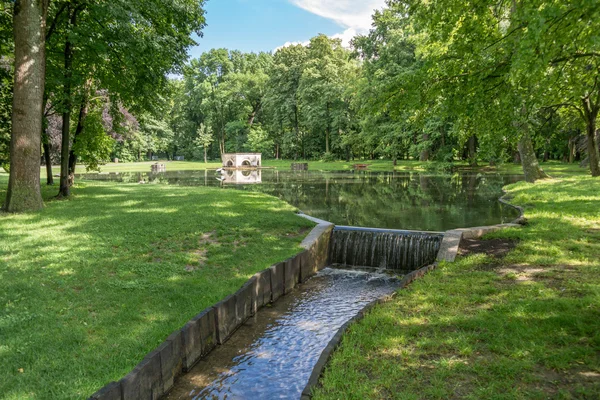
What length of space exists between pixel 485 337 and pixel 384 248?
5.54 meters

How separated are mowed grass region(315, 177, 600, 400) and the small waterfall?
1869 mm

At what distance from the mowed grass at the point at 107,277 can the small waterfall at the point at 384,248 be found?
4.00 feet

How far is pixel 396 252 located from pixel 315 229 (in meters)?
2.27

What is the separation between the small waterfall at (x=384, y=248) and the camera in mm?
9922

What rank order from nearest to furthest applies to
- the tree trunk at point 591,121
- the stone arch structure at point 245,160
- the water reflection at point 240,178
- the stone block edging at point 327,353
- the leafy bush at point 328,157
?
the stone block edging at point 327,353 < the tree trunk at point 591,121 < the water reflection at point 240,178 < the stone arch structure at point 245,160 < the leafy bush at point 328,157

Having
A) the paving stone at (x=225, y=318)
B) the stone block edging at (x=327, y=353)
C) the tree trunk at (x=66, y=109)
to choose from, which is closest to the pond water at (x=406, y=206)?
the stone block edging at (x=327, y=353)

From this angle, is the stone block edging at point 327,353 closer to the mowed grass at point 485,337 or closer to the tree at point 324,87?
the mowed grass at point 485,337

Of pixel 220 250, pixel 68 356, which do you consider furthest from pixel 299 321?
pixel 68 356

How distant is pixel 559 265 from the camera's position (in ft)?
24.2

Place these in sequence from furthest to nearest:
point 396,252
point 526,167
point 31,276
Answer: point 526,167 → point 396,252 → point 31,276

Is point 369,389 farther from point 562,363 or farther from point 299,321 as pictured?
point 299,321

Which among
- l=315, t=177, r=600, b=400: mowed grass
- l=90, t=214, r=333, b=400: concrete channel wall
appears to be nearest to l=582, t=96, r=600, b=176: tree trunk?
l=315, t=177, r=600, b=400: mowed grass

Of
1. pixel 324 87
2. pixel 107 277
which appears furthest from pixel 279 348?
pixel 324 87

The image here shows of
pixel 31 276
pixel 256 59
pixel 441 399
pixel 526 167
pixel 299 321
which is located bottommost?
pixel 299 321
